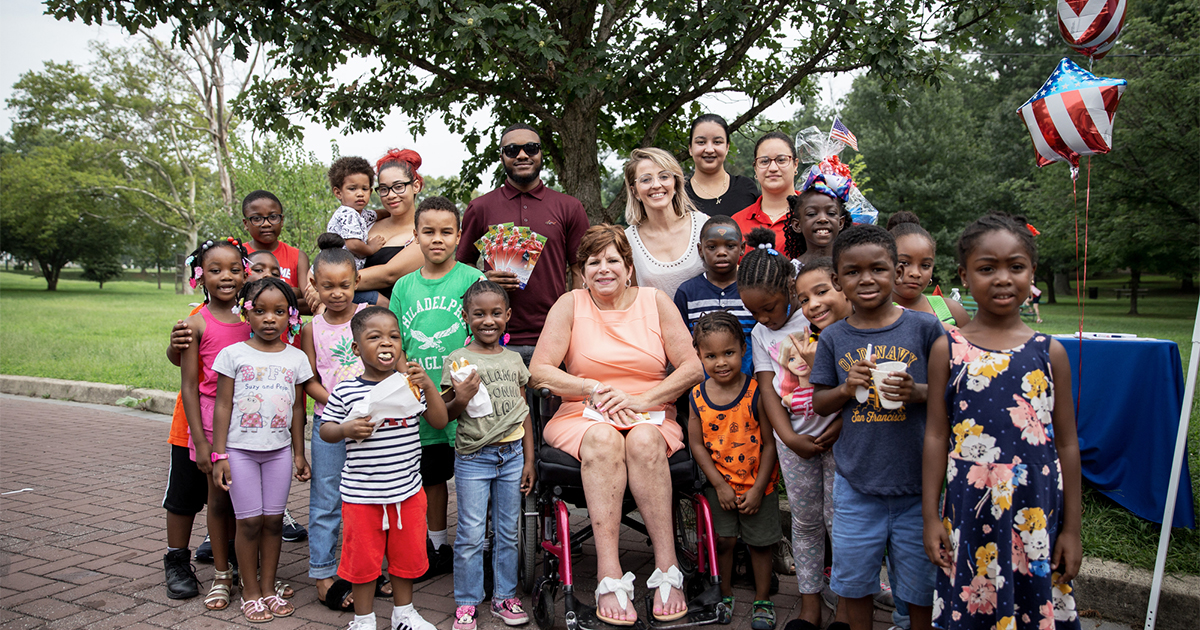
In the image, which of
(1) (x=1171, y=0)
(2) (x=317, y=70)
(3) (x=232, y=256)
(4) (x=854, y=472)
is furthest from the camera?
(1) (x=1171, y=0)

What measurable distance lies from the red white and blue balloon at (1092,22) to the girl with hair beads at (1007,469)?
2498 mm

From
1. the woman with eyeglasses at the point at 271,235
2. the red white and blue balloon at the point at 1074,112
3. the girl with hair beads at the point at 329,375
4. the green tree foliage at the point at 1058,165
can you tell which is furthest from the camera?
→ the green tree foliage at the point at 1058,165

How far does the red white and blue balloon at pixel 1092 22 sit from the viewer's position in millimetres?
4082

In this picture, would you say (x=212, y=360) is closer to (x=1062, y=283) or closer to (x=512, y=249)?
(x=512, y=249)

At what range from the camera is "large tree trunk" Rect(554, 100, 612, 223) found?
5.96m

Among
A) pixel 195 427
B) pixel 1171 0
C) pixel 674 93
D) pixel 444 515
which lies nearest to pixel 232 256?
pixel 195 427

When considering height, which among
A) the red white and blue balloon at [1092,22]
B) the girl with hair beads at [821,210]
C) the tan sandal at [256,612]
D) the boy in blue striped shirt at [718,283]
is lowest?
the tan sandal at [256,612]

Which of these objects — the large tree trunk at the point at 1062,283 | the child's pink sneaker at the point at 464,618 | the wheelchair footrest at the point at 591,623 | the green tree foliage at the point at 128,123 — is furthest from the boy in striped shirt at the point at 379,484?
the large tree trunk at the point at 1062,283

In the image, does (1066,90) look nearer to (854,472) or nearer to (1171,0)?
(854,472)

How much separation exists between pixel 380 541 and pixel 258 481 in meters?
0.71

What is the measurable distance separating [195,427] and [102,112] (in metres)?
39.3

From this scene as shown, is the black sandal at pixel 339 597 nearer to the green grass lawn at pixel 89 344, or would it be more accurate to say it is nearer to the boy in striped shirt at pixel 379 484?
the boy in striped shirt at pixel 379 484

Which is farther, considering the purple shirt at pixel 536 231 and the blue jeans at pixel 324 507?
the purple shirt at pixel 536 231

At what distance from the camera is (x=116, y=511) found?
5.06 meters
